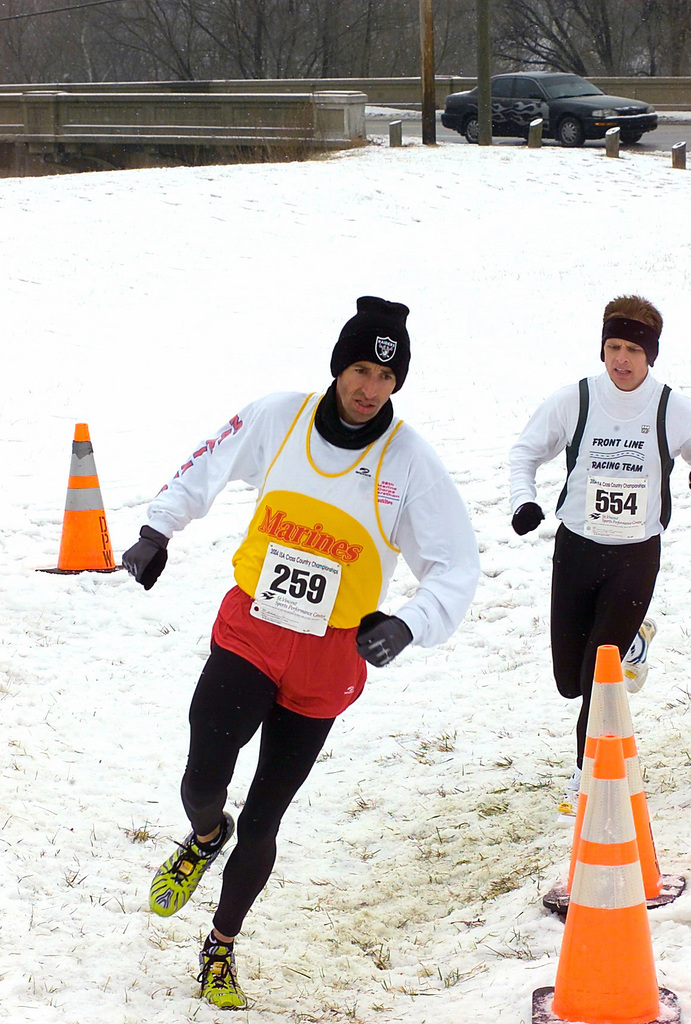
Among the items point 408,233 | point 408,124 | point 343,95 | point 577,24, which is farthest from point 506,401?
point 577,24

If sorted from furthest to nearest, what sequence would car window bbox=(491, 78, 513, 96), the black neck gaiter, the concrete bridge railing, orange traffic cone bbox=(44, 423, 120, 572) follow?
car window bbox=(491, 78, 513, 96) → the concrete bridge railing → orange traffic cone bbox=(44, 423, 120, 572) → the black neck gaiter

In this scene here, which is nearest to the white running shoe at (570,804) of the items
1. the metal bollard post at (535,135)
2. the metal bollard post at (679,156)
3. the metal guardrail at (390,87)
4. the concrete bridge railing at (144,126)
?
the metal bollard post at (679,156)

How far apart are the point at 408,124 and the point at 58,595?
1241 inches

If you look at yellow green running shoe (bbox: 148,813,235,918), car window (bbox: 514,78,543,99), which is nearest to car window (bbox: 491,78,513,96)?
car window (bbox: 514,78,543,99)

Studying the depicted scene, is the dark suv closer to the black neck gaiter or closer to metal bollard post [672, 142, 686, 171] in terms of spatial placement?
metal bollard post [672, 142, 686, 171]

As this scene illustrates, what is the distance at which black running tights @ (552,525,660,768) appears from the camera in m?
4.63

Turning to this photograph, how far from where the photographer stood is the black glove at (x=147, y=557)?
3.79 metres

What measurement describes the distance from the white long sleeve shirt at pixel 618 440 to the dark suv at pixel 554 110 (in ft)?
87.5

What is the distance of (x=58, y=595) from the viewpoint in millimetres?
7473

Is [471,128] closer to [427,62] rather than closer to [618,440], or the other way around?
[427,62]

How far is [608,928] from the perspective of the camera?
10.4ft

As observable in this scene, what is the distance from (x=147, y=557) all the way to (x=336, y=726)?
9.12 feet

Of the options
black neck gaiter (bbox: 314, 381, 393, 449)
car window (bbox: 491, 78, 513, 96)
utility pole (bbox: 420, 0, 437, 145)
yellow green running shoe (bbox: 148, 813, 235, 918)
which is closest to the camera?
black neck gaiter (bbox: 314, 381, 393, 449)

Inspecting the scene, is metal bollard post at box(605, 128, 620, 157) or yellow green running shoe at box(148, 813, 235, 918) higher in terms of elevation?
metal bollard post at box(605, 128, 620, 157)
